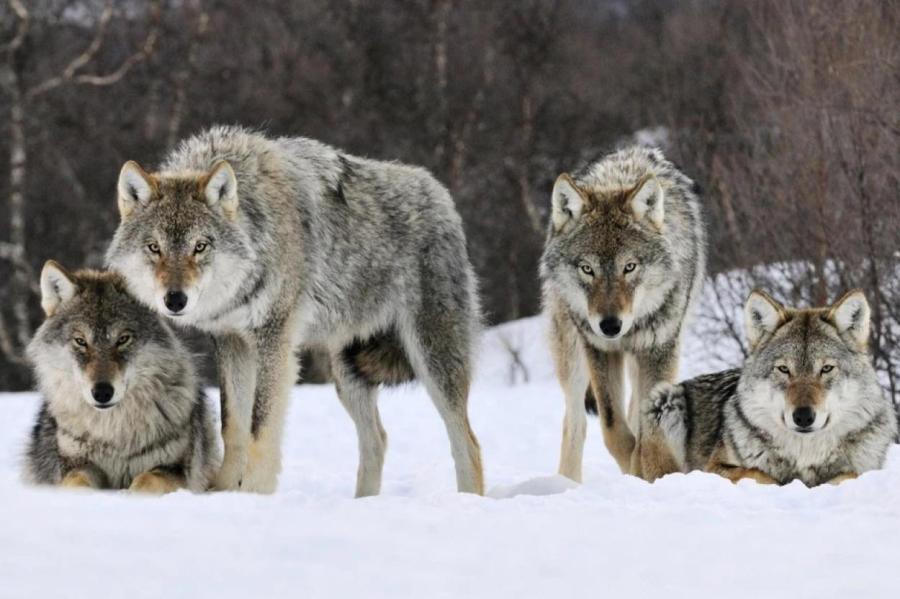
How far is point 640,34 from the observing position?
2712 cm

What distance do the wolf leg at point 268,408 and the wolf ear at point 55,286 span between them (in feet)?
2.82

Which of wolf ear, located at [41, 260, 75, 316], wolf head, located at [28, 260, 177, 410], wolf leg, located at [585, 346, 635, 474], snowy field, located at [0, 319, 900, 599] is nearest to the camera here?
snowy field, located at [0, 319, 900, 599]

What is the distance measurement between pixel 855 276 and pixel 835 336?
377cm

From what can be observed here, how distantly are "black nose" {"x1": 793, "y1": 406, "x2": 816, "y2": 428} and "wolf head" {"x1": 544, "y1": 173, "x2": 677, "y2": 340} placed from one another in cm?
101

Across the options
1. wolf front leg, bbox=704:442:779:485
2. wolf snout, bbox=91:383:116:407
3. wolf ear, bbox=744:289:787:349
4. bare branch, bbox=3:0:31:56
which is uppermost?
bare branch, bbox=3:0:31:56

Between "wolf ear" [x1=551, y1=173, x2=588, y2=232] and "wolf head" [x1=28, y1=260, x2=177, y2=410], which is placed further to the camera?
"wolf ear" [x1=551, y1=173, x2=588, y2=232]

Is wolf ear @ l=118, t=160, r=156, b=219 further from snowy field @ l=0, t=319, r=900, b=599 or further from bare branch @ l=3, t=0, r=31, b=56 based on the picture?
bare branch @ l=3, t=0, r=31, b=56

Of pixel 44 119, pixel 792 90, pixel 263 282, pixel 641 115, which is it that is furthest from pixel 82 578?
pixel 641 115

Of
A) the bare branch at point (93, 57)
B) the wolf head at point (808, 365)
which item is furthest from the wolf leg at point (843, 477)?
the bare branch at point (93, 57)

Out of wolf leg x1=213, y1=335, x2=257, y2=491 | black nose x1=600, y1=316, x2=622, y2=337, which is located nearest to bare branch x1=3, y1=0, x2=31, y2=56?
wolf leg x1=213, y1=335, x2=257, y2=491

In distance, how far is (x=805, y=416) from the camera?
5547 mm

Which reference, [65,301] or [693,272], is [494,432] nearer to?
[693,272]

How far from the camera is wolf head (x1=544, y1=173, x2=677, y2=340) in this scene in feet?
21.0

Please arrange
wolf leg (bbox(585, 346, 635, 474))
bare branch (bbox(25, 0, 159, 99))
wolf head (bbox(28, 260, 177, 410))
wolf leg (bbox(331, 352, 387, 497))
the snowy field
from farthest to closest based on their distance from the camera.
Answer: bare branch (bbox(25, 0, 159, 99)) → wolf leg (bbox(331, 352, 387, 497)) → wolf leg (bbox(585, 346, 635, 474)) → wolf head (bbox(28, 260, 177, 410)) → the snowy field
